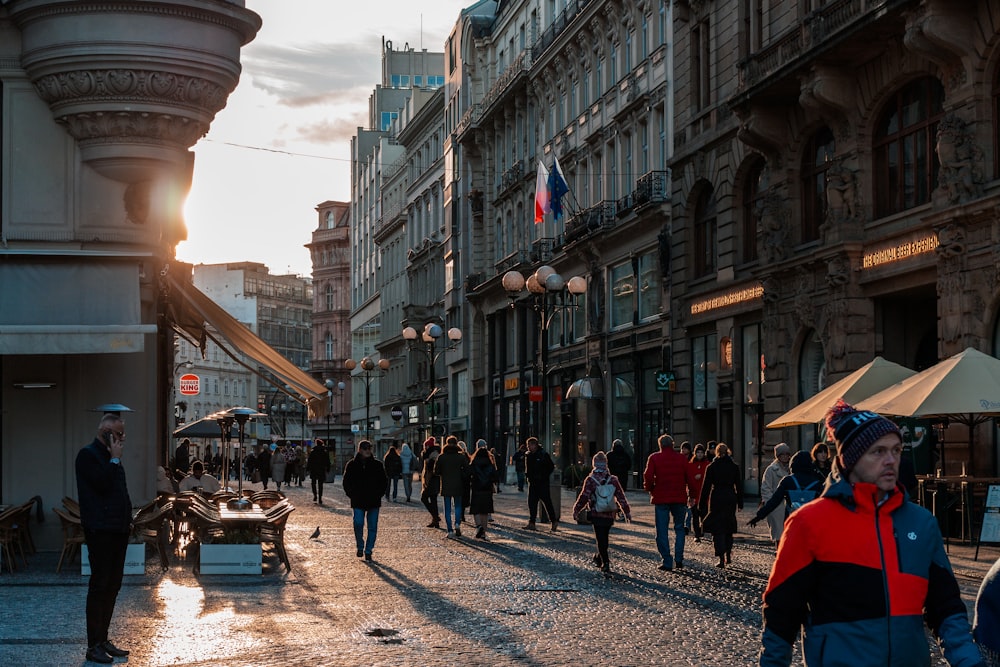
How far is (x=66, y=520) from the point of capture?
18453mm

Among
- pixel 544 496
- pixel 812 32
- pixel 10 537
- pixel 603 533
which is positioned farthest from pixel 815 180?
pixel 10 537

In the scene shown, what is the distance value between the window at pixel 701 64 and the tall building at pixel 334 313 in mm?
88654

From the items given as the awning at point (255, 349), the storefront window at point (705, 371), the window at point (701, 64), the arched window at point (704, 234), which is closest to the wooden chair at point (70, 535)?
the awning at point (255, 349)

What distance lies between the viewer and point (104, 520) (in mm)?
12023

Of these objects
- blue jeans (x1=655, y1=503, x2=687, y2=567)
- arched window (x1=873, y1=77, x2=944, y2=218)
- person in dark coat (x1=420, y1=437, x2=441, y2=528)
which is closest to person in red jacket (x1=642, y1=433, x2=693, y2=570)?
blue jeans (x1=655, y1=503, x2=687, y2=567)

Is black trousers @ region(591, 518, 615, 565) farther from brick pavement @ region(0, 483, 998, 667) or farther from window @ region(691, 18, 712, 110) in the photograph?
window @ region(691, 18, 712, 110)

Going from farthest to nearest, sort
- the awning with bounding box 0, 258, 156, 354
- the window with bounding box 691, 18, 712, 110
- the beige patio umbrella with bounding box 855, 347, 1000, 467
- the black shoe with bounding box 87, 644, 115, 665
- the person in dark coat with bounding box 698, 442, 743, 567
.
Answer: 1. the window with bounding box 691, 18, 712, 110
2. the awning with bounding box 0, 258, 156, 354
3. the beige patio umbrella with bounding box 855, 347, 1000, 467
4. the person in dark coat with bounding box 698, 442, 743, 567
5. the black shoe with bounding box 87, 644, 115, 665

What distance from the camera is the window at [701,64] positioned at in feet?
132

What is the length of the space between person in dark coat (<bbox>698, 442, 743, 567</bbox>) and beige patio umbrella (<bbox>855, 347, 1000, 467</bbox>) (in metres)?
2.23

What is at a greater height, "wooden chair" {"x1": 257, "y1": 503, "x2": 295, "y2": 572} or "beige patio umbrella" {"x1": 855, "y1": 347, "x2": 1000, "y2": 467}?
"beige patio umbrella" {"x1": 855, "y1": 347, "x2": 1000, "y2": 467}

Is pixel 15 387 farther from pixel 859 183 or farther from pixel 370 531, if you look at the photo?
pixel 859 183

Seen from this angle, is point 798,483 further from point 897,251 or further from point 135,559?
point 897,251

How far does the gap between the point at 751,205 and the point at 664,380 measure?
6.16 m

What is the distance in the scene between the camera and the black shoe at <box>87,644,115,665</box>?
1155cm
